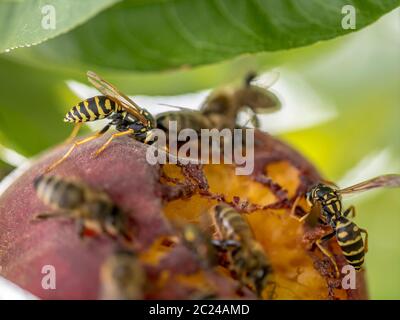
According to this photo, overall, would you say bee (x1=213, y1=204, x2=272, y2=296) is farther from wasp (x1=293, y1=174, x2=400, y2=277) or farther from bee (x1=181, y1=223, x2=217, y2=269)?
wasp (x1=293, y1=174, x2=400, y2=277)

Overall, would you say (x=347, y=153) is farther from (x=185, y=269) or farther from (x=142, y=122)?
(x=185, y=269)

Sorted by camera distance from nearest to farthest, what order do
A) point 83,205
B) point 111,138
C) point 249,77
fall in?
point 83,205, point 111,138, point 249,77

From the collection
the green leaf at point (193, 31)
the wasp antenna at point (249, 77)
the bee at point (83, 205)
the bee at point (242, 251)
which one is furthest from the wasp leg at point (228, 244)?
the wasp antenna at point (249, 77)

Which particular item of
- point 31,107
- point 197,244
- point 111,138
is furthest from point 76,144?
point 31,107

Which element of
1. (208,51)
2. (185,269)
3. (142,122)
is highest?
(208,51)

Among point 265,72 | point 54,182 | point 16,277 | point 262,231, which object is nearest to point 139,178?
point 54,182

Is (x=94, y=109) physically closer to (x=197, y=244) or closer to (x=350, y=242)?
(x=197, y=244)

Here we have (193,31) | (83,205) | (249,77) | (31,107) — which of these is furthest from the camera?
(249,77)
